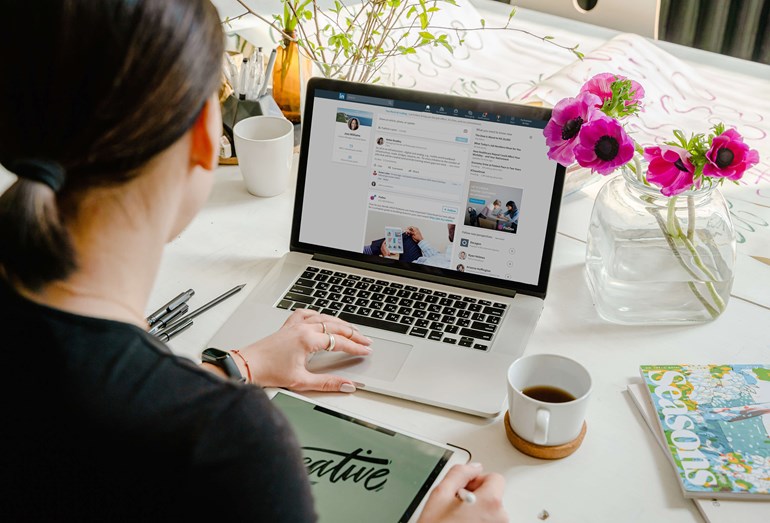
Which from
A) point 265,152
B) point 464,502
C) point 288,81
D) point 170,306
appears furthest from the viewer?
point 288,81

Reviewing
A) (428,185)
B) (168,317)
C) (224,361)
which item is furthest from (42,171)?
(428,185)

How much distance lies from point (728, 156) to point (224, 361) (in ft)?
2.12

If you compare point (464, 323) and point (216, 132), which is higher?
point (216, 132)

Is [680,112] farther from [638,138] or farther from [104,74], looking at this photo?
[104,74]

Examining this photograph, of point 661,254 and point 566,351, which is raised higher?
point 661,254

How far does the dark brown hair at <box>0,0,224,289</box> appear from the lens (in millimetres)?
527

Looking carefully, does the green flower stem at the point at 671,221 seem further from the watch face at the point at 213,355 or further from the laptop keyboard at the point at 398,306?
the watch face at the point at 213,355

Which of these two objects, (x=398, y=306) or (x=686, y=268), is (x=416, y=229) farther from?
(x=686, y=268)

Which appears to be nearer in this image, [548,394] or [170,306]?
[548,394]

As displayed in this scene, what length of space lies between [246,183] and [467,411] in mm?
677

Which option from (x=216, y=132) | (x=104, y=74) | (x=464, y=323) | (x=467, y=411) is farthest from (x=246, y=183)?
(x=104, y=74)

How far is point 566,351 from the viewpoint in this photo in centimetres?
106

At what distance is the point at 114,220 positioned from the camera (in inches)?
24.2

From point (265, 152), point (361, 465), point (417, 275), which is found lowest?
point (361, 465)
